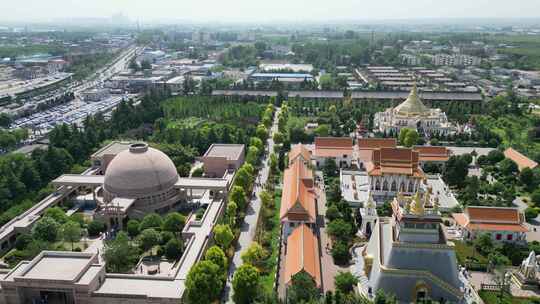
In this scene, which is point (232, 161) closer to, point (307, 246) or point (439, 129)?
point (307, 246)

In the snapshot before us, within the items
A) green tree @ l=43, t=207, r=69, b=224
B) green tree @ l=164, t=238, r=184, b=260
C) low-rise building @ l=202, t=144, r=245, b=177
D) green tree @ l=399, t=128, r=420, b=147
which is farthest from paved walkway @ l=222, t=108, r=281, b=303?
green tree @ l=399, t=128, r=420, b=147

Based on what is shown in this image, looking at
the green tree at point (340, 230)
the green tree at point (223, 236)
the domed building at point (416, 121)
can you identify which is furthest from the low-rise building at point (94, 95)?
the green tree at point (340, 230)

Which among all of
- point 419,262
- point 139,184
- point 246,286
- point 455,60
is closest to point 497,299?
point 419,262

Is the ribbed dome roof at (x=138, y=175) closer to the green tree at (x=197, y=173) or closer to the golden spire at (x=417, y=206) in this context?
the green tree at (x=197, y=173)

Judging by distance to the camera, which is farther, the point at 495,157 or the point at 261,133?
the point at 261,133

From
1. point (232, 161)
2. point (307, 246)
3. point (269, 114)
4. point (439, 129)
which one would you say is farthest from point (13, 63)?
point (307, 246)

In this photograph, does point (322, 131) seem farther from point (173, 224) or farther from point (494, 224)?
point (173, 224)
